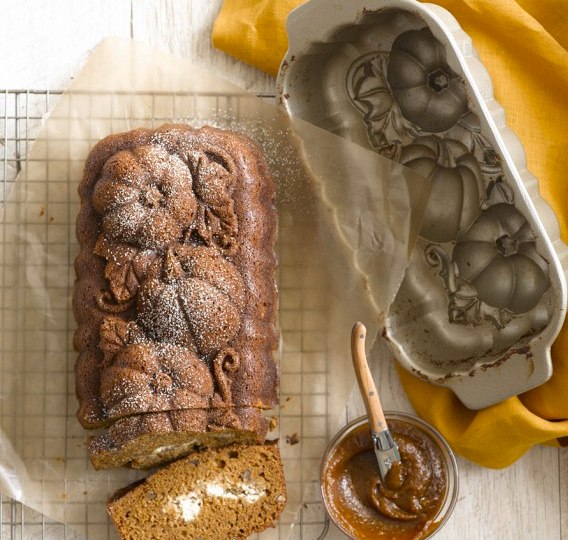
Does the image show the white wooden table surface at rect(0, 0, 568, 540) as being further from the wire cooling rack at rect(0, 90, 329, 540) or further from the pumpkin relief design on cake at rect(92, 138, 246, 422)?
the pumpkin relief design on cake at rect(92, 138, 246, 422)

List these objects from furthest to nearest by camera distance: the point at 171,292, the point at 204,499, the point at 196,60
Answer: the point at 196,60 < the point at 204,499 < the point at 171,292

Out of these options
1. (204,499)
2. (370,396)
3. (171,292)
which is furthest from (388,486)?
(171,292)

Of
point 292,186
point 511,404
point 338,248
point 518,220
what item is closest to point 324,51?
point 292,186

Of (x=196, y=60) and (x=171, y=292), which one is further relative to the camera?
(x=196, y=60)

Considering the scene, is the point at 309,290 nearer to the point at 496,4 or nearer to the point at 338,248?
the point at 338,248

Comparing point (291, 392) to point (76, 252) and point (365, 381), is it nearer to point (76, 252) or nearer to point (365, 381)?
point (365, 381)

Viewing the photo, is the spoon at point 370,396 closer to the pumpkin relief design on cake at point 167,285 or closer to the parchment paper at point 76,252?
the parchment paper at point 76,252
